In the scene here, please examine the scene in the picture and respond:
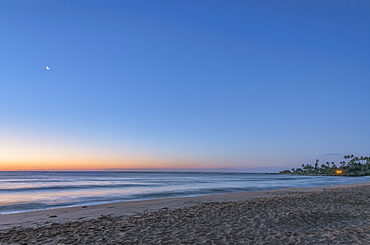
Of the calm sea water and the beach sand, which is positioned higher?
the beach sand

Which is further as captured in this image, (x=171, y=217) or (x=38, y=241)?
(x=171, y=217)

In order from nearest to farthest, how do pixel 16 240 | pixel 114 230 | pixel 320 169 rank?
1. pixel 16 240
2. pixel 114 230
3. pixel 320 169

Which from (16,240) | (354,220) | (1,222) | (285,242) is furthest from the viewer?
(1,222)

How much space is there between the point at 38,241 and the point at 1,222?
181 inches

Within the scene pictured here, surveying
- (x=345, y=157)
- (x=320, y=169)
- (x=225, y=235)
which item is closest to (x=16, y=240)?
(x=225, y=235)

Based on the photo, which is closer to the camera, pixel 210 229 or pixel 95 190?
pixel 210 229

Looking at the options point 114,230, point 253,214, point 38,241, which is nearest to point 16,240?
point 38,241

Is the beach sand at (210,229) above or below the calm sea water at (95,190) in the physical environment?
above

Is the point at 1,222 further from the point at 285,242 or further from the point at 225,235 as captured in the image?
the point at 285,242

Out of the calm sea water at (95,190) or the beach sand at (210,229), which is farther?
the calm sea water at (95,190)

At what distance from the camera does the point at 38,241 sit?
6910 mm

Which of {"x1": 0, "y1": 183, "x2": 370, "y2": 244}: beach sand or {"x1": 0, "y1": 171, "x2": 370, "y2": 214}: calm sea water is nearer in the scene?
{"x1": 0, "y1": 183, "x2": 370, "y2": 244}: beach sand

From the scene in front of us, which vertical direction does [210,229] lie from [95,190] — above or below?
above

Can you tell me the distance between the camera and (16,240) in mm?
7094
